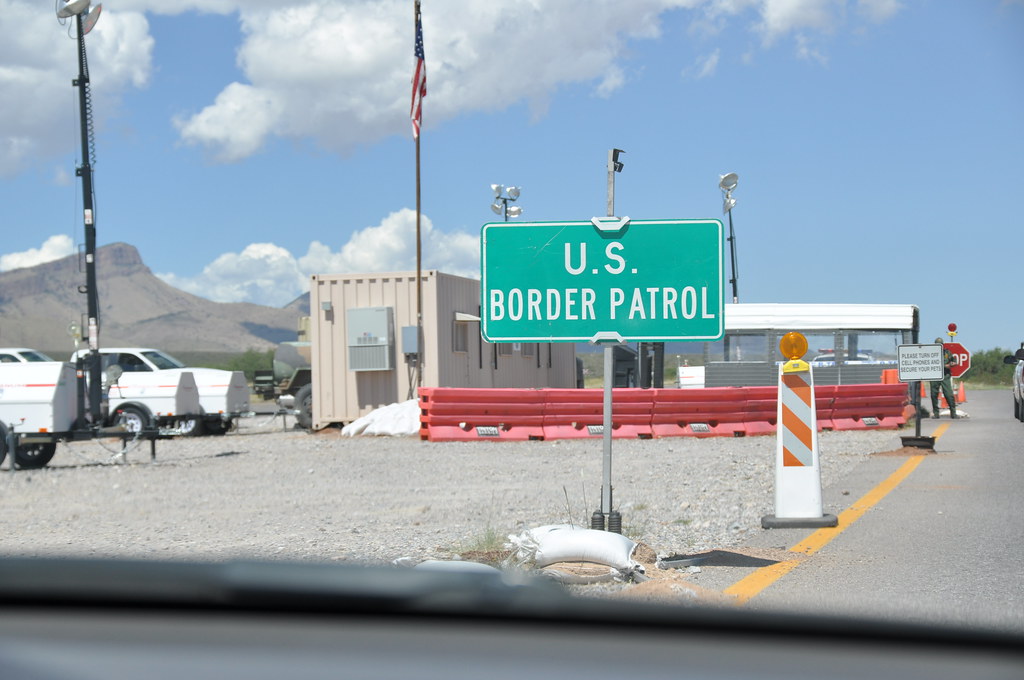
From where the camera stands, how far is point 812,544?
819 centimetres

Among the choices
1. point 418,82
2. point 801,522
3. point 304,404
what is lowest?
point 801,522

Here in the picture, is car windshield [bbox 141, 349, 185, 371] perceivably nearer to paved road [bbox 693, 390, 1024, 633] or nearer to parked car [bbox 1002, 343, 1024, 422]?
paved road [bbox 693, 390, 1024, 633]

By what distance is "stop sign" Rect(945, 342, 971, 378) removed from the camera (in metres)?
26.4

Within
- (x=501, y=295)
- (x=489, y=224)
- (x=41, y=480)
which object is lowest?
(x=41, y=480)

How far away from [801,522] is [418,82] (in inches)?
615

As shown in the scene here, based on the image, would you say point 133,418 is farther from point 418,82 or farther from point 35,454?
point 418,82

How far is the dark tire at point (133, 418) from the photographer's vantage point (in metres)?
20.8

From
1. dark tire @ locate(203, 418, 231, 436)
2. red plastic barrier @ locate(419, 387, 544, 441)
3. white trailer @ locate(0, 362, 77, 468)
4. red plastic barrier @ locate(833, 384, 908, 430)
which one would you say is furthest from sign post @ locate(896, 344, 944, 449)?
dark tire @ locate(203, 418, 231, 436)

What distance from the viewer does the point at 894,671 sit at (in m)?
1.23

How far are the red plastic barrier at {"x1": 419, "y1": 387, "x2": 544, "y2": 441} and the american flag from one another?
6326 mm

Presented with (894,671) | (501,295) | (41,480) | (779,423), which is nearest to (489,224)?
(501,295)

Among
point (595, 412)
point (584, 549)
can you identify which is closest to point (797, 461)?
point (584, 549)

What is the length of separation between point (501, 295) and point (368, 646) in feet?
23.1

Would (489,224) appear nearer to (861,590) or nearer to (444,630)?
(861,590)
